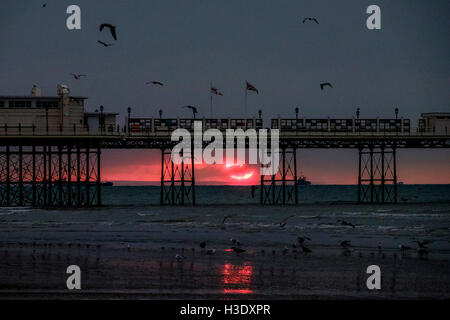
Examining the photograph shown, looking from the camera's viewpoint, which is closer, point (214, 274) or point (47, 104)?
point (214, 274)

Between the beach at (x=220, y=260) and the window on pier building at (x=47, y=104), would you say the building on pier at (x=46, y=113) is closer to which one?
the window on pier building at (x=47, y=104)

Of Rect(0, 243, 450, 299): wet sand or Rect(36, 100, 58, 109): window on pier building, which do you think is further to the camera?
Rect(36, 100, 58, 109): window on pier building

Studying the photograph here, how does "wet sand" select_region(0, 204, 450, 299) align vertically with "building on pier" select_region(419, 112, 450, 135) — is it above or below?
below

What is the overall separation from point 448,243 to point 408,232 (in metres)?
6.53

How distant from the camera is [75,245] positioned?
29.2 metres

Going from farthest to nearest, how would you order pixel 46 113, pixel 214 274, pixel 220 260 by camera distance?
pixel 46 113 → pixel 220 260 → pixel 214 274

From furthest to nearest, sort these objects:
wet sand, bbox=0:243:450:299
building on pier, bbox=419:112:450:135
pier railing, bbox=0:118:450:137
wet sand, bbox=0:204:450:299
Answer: building on pier, bbox=419:112:450:135 → pier railing, bbox=0:118:450:137 → wet sand, bbox=0:204:450:299 → wet sand, bbox=0:243:450:299

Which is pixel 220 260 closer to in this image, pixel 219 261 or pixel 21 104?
pixel 219 261

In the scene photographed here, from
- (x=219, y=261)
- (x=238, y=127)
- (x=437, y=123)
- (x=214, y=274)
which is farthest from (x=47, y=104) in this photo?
(x=214, y=274)

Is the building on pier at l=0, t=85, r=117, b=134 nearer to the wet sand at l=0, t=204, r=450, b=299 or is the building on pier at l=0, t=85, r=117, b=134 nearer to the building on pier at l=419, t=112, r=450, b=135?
the wet sand at l=0, t=204, r=450, b=299

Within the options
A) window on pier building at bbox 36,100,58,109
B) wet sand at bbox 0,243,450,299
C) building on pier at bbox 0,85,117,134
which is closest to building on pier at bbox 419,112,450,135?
building on pier at bbox 0,85,117,134

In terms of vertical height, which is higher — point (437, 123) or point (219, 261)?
point (437, 123)

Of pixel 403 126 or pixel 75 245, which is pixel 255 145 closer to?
pixel 403 126
